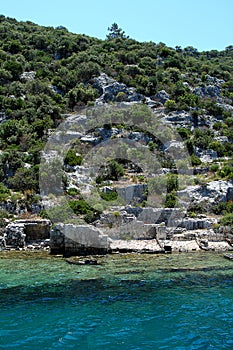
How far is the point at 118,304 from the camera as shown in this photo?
1234 centimetres

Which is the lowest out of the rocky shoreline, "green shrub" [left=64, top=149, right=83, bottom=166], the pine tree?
the rocky shoreline

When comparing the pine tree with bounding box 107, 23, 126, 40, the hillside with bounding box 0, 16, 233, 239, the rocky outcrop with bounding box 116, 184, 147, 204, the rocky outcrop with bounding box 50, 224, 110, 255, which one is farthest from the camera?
the pine tree with bounding box 107, 23, 126, 40

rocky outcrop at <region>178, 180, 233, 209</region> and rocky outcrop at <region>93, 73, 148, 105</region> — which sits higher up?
rocky outcrop at <region>93, 73, 148, 105</region>

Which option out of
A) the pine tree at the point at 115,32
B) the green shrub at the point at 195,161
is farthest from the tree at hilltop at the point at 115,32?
the green shrub at the point at 195,161

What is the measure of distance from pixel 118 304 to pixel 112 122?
115ft

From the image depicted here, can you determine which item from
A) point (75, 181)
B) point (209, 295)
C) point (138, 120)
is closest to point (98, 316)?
point (209, 295)

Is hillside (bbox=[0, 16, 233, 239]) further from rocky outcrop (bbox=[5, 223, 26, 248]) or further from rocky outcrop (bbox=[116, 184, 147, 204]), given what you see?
rocky outcrop (bbox=[5, 223, 26, 248])

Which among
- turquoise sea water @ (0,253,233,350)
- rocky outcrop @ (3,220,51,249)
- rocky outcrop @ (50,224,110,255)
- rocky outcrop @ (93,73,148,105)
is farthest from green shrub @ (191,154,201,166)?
turquoise sea water @ (0,253,233,350)

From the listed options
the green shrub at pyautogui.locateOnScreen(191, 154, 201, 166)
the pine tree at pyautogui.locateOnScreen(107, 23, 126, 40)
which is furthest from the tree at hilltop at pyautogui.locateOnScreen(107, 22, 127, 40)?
the green shrub at pyautogui.locateOnScreen(191, 154, 201, 166)

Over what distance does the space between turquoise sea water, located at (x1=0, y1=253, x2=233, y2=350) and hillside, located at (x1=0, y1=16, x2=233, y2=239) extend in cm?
913

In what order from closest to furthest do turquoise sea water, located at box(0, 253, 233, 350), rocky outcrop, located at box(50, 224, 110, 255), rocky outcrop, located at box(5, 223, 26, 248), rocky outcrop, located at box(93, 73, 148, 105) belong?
turquoise sea water, located at box(0, 253, 233, 350)
rocky outcrop, located at box(50, 224, 110, 255)
rocky outcrop, located at box(5, 223, 26, 248)
rocky outcrop, located at box(93, 73, 148, 105)

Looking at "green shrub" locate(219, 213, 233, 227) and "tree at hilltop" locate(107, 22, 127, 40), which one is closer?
"green shrub" locate(219, 213, 233, 227)

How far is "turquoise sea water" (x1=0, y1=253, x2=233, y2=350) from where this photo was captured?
31.3 feet

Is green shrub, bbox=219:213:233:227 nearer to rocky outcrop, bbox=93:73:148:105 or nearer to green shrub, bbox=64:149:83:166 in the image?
green shrub, bbox=64:149:83:166
